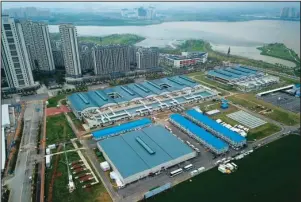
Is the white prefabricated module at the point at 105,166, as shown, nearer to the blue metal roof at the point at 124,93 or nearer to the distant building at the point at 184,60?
the blue metal roof at the point at 124,93

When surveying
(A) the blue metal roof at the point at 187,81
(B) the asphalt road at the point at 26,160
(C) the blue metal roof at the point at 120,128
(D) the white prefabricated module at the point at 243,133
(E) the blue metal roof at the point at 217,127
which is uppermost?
(A) the blue metal roof at the point at 187,81

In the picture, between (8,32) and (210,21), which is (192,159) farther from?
(210,21)

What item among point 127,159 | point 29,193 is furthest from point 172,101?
point 29,193

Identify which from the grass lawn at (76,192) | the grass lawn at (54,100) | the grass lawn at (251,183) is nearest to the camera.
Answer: the grass lawn at (76,192)

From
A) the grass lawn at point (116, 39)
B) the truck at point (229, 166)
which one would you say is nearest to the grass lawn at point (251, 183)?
the truck at point (229, 166)

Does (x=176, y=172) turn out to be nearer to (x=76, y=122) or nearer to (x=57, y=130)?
(x=76, y=122)

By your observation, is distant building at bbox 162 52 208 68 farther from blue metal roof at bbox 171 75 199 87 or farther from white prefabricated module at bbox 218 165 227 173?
white prefabricated module at bbox 218 165 227 173

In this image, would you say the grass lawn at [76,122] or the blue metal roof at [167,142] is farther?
the grass lawn at [76,122]
